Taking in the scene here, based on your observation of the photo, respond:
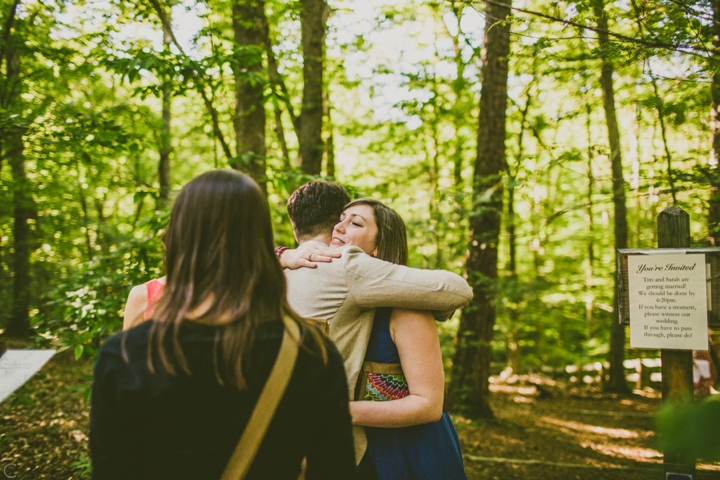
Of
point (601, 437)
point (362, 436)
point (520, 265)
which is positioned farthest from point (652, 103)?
point (520, 265)

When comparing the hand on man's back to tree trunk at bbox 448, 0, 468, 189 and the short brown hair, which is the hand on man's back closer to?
the short brown hair

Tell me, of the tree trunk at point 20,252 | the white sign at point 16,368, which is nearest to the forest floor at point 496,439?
the tree trunk at point 20,252

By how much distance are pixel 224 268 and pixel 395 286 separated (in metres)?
0.65

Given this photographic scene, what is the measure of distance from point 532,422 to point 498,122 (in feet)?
16.8

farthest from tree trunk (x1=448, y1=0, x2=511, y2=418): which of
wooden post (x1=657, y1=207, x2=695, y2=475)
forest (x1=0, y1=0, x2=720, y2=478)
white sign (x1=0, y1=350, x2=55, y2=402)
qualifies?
white sign (x1=0, y1=350, x2=55, y2=402)

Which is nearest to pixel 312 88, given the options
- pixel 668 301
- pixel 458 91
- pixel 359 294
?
pixel 458 91

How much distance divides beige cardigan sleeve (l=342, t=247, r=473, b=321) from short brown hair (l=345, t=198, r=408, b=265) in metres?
0.35

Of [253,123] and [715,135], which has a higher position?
[253,123]

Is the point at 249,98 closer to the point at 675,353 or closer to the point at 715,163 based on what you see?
the point at 715,163

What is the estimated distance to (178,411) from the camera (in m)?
1.17

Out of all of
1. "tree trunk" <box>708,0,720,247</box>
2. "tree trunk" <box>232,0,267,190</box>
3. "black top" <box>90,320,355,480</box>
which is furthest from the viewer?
"tree trunk" <box>232,0,267,190</box>

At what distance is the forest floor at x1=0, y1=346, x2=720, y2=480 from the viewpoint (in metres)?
4.79

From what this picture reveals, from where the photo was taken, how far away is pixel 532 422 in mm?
8492

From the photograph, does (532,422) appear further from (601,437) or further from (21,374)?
(21,374)
